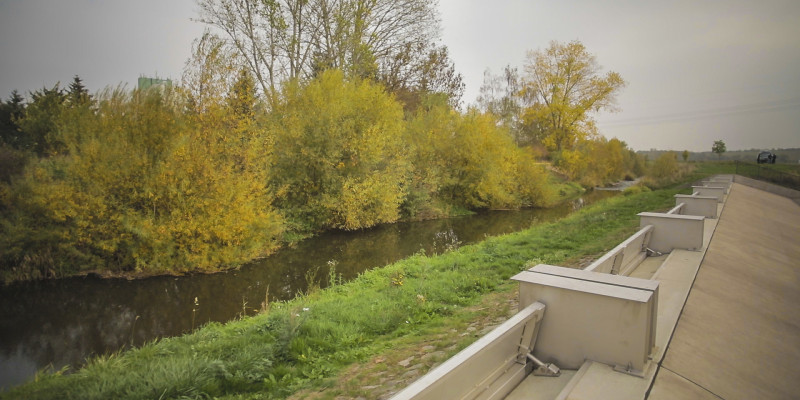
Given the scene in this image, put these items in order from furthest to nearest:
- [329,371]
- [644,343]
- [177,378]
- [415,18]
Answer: [415,18]
[329,371]
[177,378]
[644,343]

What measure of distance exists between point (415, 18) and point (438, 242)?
50.5 feet

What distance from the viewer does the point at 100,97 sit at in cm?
1149

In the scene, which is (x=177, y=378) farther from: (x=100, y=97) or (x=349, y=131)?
(x=349, y=131)

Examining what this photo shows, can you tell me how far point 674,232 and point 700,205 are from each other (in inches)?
140

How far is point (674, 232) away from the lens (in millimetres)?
6547

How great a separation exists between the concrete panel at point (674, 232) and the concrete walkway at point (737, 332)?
0.33 meters

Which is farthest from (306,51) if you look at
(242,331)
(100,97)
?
(242,331)

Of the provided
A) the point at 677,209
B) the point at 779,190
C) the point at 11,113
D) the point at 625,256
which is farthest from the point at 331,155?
the point at 779,190

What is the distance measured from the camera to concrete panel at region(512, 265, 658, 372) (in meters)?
2.77

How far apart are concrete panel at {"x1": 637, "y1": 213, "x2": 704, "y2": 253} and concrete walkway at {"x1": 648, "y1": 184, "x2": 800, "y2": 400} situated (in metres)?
0.33

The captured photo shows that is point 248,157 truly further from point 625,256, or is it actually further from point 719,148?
point 719,148

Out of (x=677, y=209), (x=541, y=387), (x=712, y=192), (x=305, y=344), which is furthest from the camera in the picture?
(x=712, y=192)

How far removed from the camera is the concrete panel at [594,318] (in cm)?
277

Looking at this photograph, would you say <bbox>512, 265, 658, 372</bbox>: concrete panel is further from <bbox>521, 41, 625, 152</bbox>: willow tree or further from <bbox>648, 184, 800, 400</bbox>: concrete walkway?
<bbox>521, 41, 625, 152</bbox>: willow tree
